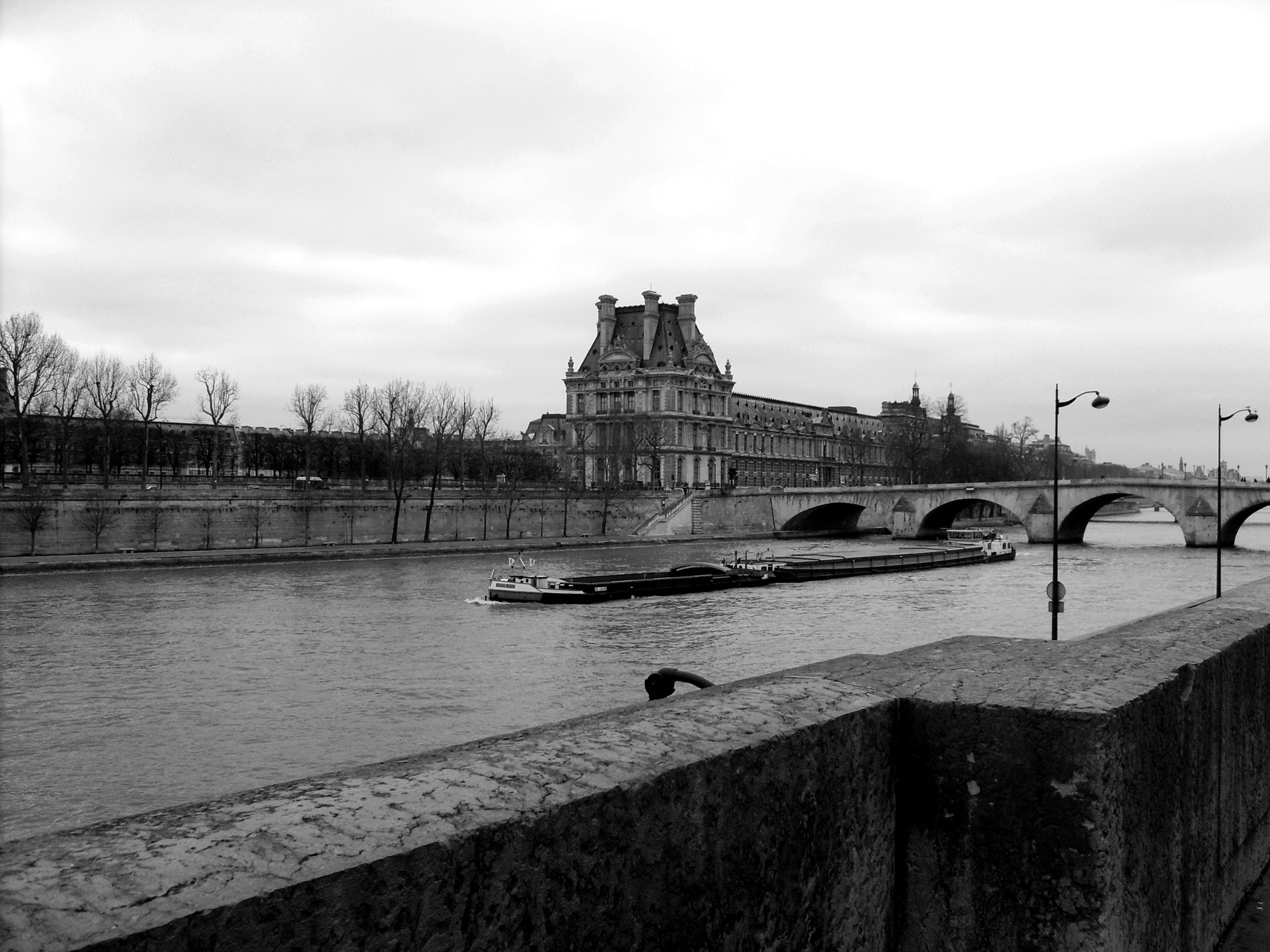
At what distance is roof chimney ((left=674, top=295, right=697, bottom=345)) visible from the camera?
98688 mm

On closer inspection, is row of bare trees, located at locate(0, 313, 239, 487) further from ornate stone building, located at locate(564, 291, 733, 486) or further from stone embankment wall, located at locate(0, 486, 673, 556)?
ornate stone building, located at locate(564, 291, 733, 486)

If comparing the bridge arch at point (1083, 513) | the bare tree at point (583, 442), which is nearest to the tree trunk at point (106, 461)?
the bare tree at point (583, 442)

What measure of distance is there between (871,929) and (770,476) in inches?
4210

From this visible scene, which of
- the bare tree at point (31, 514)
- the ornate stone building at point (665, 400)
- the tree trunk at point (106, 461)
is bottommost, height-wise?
the bare tree at point (31, 514)

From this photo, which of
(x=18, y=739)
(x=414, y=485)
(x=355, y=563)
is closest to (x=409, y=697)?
(x=18, y=739)

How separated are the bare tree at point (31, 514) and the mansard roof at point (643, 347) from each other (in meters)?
60.1

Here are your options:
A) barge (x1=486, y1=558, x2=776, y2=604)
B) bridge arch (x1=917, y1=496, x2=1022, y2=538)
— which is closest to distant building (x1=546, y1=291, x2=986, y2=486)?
bridge arch (x1=917, y1=496, x2=1022, y2=538)

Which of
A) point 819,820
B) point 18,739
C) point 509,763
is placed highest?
point 509,763

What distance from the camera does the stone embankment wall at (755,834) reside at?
1.68 metres

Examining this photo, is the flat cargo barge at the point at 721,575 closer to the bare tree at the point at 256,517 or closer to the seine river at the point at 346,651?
the seine river at the point at 346,651

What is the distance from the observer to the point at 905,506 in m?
69.1

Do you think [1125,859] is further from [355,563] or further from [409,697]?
[355,563]

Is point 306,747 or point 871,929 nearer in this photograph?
point 871,929

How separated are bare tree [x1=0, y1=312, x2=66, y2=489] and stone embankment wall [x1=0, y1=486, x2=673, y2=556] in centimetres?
380
